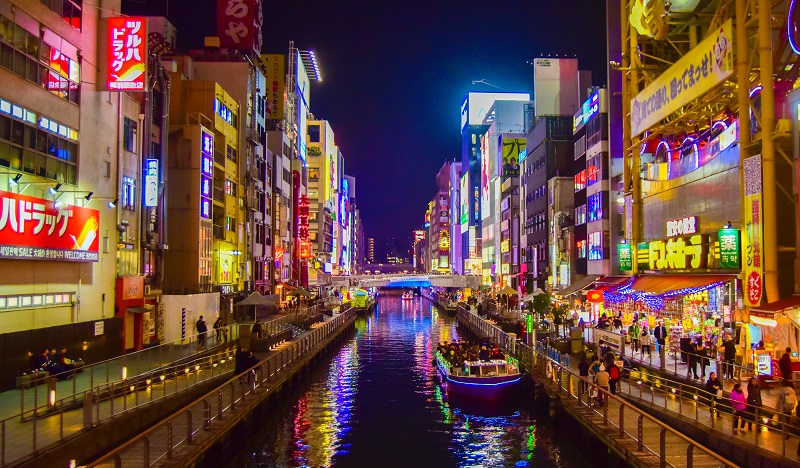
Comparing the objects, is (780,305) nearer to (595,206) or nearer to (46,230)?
(46,230)

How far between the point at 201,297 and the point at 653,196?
1175 inches

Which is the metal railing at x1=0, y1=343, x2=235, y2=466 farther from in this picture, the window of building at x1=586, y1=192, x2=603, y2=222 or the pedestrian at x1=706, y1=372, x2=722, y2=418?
the window of building at x1=586, y1=192, x2=603, y2=222

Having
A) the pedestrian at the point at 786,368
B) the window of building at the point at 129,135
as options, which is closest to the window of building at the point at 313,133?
the window of building at the point at 129,135

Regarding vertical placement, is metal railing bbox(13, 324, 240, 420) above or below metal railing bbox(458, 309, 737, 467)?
above

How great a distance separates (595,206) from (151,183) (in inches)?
1594

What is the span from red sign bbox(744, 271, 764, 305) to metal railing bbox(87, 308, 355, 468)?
20.9 metres

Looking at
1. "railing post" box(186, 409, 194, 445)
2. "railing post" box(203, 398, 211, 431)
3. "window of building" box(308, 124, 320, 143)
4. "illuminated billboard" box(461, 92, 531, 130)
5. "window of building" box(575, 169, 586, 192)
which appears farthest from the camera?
"illuminated billboard" box(461, 92, 531, 130)

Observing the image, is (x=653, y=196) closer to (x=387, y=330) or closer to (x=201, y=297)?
(x=201, y=297)

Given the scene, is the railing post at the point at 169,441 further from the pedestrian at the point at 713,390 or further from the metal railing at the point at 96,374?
the pedestrian at the point at 713,390

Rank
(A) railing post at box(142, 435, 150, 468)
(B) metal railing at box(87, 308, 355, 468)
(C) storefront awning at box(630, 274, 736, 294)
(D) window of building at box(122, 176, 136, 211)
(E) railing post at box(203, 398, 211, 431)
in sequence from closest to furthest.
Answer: (A) railing post at box(142, 435, 150, 468) < (B) metal railing at box(87, 308, 355, 468) < (E) railing post at box(203, 398, 211, 431) < (C) storefront awning at box(630, 274, 736, 294) < (D) window of building at box(122, 176, 136, 211)

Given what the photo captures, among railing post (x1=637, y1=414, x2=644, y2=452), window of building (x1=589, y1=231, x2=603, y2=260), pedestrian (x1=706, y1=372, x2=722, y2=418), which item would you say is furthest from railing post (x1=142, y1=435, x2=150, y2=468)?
window of building (x1=589, y1=231, x2=603, y2=260)

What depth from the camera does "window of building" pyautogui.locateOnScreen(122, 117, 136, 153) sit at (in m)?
37.2

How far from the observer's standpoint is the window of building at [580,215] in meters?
70.3

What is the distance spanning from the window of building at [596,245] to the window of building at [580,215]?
4897 millimetres
